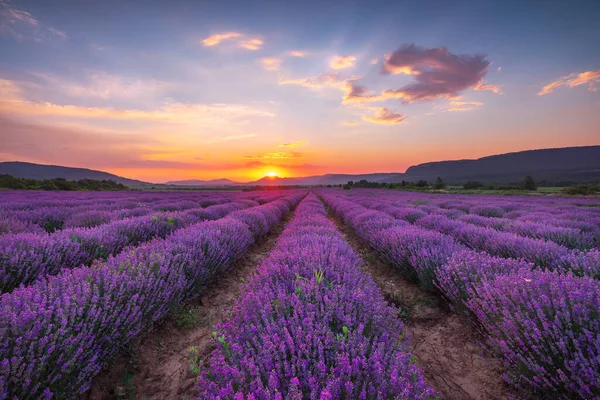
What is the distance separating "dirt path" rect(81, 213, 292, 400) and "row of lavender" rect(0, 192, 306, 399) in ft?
0.93

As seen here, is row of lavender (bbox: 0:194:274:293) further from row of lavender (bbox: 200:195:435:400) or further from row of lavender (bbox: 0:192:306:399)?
row of lavender (bbox: 200:195:435:400)

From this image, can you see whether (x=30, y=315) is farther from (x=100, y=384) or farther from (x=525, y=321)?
(x=525, y=321)

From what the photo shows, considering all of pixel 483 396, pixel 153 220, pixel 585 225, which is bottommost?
pixel 483 396

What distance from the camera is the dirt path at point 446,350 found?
2.16 meters

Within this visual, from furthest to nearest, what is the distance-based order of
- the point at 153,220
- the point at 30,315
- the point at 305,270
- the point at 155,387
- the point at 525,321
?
the point at 153,220
the point at 305,270
the point at 155,387
the point at 525,321
the point at 30,315

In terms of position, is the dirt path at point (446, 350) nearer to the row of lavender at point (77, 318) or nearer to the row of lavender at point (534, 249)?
the row of lavender at point (534, 249)

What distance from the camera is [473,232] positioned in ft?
16.4

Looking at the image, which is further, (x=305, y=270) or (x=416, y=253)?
(x=416, y=253)

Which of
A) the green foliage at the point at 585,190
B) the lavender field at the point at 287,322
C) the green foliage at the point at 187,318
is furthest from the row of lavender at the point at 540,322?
the green foliage at the point at 585,190

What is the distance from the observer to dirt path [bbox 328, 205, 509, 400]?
85.0 inches

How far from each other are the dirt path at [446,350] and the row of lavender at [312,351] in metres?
0.36

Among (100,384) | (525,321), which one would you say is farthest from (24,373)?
(525,321)

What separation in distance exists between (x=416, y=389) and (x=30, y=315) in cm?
210

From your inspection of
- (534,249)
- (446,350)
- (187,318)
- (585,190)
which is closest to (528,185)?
(585,190)
